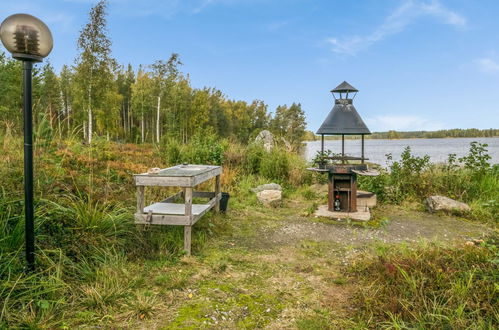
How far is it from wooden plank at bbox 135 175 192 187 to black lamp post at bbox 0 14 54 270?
3.70 feet

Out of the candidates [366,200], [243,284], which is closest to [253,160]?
[366,200]

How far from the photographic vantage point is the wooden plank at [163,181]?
3191mm

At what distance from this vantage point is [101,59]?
65.3 ft

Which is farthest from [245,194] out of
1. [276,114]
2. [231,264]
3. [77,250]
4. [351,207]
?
[276,114]

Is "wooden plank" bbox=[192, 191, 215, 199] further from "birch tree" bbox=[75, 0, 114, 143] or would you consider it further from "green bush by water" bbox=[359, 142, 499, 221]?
"birch tree" bbox=[75, 0, 114, 143]

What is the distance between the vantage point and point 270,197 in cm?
605

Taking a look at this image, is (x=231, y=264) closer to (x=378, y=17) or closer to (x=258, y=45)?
(x=378, y=17)

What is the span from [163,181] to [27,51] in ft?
5.29

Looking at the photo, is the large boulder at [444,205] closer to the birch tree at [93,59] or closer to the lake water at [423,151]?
the lake water at [423,151]

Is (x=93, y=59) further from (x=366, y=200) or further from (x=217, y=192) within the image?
(x=366, y=200)

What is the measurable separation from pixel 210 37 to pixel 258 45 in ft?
7.78

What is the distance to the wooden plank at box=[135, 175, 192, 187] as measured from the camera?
3.19 meters

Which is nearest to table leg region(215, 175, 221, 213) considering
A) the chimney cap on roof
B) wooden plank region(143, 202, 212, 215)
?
wooden plank region(143, 202, 212, 215)

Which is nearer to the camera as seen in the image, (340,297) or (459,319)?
(459,319)
